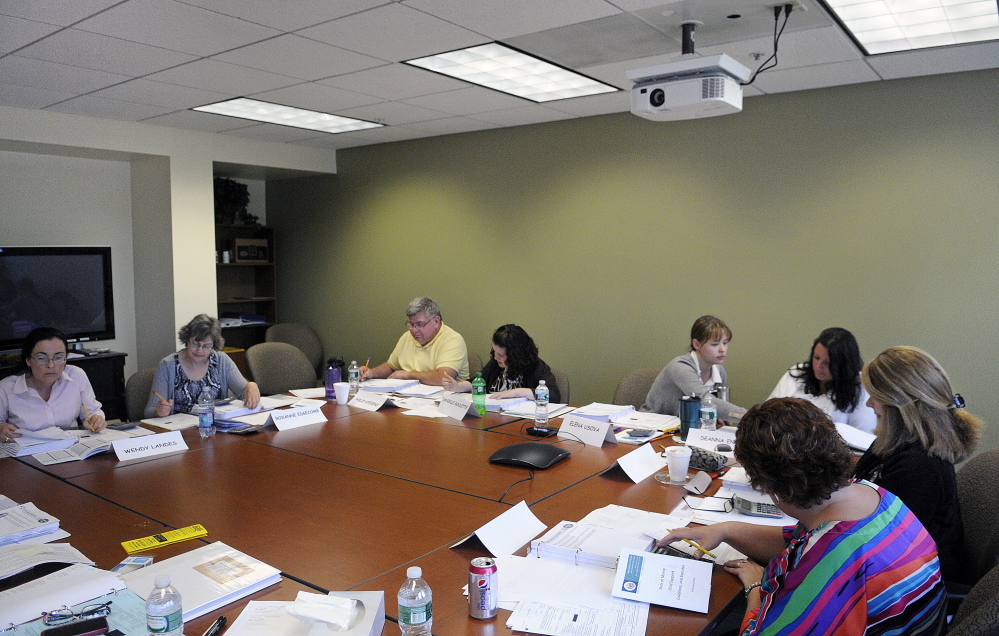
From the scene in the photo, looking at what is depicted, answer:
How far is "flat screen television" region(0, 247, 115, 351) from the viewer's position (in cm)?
520

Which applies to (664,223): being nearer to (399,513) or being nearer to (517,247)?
(517,247)

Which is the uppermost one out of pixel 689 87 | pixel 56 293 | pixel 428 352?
pixel 689 87

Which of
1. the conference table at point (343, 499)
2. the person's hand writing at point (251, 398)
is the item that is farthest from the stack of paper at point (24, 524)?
the person's hand writing at point (251, 398)

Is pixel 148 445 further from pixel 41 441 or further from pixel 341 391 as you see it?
pixel 341 391

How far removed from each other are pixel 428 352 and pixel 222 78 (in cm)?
218

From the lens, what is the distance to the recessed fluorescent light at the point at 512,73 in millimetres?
3703

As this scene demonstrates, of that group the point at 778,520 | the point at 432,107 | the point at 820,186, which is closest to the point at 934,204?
the point at 820,186

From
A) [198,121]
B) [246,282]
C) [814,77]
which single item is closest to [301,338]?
[246,282]

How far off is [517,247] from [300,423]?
282 cm

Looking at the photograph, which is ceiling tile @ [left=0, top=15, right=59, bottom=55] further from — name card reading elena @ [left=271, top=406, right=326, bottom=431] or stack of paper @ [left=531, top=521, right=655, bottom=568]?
stack of paper @ [left=531, top=521, right=655, bottom=568]

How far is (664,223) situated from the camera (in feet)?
16.3

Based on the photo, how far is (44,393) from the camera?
337cm

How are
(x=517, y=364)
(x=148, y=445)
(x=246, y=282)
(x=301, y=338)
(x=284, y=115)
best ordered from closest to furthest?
(x=148, y=445)
(x=517, y=364)
(x=284, y=115)
(x=301, y=338)
(x=246, y=282)

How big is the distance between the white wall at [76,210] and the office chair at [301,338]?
4.29 ft
